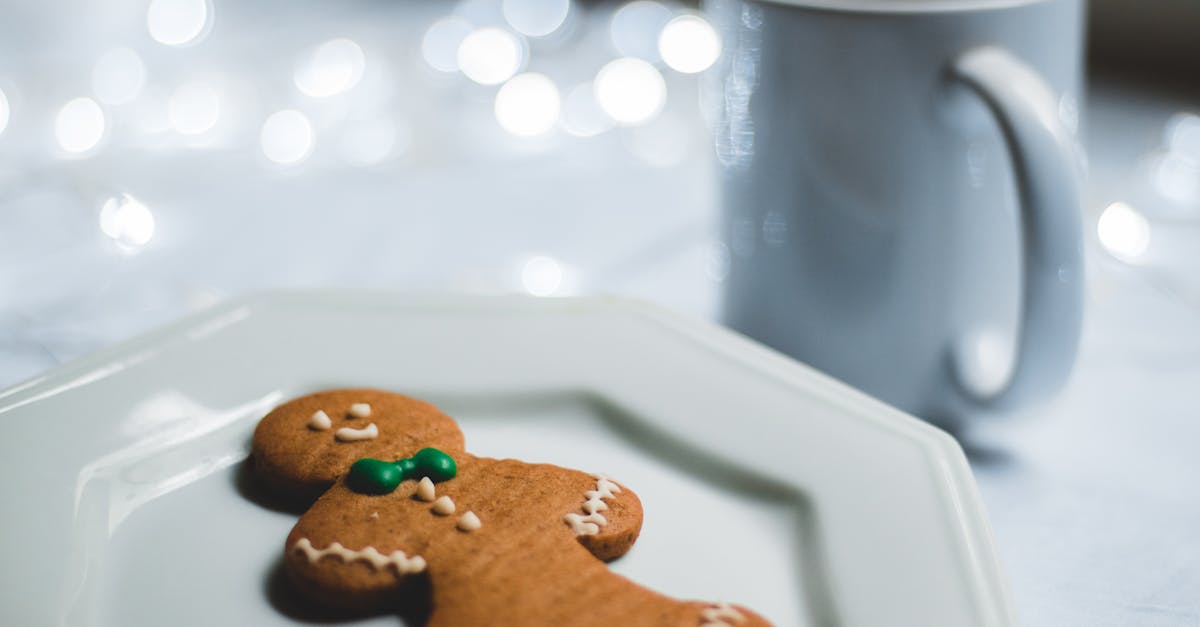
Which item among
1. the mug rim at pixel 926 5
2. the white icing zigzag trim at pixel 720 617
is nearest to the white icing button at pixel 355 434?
the white icing zigzag trim at pixel 720 617

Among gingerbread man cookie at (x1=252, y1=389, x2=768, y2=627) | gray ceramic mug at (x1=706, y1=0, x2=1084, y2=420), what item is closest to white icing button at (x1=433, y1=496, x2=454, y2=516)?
gingerbread man cookie at (x1=252, y1=389, x2=768, y2=627)

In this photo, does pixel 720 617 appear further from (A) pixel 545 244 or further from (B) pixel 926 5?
(A) pixel 545 244

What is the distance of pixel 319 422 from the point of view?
44 centimetres

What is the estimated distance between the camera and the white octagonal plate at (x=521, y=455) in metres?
0.37

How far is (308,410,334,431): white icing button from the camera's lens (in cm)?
44

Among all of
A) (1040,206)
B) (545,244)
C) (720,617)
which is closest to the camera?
(720,617)

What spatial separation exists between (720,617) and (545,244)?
0.44 meters

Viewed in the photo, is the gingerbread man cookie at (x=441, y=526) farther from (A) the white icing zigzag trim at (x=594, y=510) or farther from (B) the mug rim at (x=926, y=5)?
(B) the mug rim at (x=926, y=5)

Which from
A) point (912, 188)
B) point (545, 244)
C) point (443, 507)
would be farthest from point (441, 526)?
point (545, 244)

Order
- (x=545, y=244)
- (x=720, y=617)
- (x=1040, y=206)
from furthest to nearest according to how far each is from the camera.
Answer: (x=545, y=244)
(x=1040, y=206)
(x=720, y=617)

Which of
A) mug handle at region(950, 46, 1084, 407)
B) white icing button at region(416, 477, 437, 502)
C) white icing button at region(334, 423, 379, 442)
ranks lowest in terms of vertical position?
white icing button at region(416, 477, 437, 502)

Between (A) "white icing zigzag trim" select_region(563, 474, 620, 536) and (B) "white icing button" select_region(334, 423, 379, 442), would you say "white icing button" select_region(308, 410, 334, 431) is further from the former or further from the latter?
(A) "white icing zigzag trim" select_region(563, 474, 620, 536)

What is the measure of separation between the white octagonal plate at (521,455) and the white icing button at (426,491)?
0.05m

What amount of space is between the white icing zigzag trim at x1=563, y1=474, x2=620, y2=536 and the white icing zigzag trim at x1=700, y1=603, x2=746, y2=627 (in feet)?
0.18
